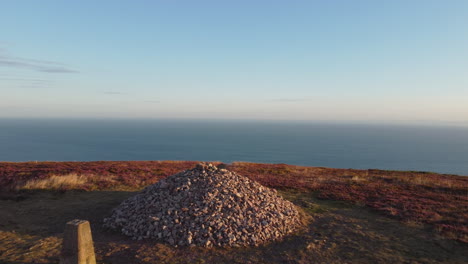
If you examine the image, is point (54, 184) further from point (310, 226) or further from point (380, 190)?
point (380, 190)

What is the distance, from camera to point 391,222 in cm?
1384

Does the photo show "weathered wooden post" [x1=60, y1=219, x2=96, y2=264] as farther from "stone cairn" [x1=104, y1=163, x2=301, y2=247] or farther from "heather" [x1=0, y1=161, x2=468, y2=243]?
"heather" [x1=0, y1=161, x2=468, y2=243]

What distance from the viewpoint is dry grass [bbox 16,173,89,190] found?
17750 millimetres

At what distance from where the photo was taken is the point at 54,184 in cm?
1839

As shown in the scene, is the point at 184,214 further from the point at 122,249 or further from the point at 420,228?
the point at 420,228

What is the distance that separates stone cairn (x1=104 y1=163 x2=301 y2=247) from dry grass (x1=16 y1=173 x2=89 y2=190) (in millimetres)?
8336

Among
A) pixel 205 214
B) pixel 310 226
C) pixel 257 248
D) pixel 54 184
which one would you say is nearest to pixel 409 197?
pixel 310 226

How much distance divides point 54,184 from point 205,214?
550 inches

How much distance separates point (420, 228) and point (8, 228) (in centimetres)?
1991

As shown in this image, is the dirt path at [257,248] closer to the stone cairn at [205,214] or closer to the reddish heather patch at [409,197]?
the stone cairn at [205,214]

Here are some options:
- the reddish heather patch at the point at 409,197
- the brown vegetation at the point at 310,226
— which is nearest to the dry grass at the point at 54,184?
the brown vegetation at the point at 310,226

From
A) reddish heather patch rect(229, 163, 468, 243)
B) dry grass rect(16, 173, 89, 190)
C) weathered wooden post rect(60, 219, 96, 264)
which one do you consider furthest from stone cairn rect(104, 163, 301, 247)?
dry grass rect(16, 173, 89, 190)

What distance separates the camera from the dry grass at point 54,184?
1775 centimetres

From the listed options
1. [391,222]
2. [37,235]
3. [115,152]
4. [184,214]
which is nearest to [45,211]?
[37,235]
